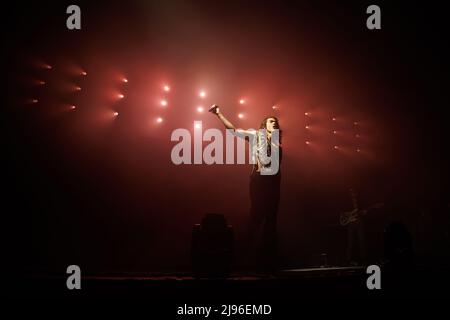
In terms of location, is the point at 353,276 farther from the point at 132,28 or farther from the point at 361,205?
the point at 132,28

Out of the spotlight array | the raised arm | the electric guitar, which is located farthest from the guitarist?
the raised arm

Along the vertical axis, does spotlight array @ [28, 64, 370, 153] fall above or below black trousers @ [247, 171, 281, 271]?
above

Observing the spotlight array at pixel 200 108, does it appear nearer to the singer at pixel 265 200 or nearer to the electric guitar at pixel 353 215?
the electric guitar at pixel 353 215

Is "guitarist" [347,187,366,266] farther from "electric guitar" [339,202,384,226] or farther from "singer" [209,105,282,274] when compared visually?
"singer" [209,105,282,274]

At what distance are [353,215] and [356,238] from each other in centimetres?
44

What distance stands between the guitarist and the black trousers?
2.67 meters

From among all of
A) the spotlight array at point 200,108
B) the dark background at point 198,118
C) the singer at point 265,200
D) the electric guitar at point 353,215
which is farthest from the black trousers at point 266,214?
the electric guitar at point 353,215

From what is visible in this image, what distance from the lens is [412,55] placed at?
7.81 m

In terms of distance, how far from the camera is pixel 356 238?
731 centimetres

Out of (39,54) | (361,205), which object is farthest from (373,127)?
(39,54)

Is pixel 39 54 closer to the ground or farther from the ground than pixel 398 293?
farther from the ground

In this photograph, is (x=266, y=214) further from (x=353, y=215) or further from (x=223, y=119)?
(x=353, y=215)

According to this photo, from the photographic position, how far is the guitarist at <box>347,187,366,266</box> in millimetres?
6840
